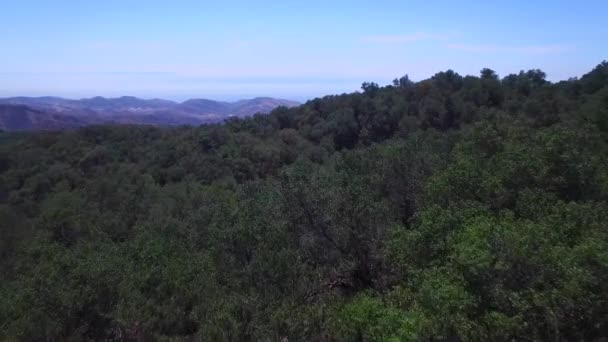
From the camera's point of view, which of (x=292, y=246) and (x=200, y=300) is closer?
(x=200, y=300)

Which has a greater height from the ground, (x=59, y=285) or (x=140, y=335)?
(x=59, y=285)

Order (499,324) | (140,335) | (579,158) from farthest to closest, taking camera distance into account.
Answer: (579,158)
(140,335)
(499,324)

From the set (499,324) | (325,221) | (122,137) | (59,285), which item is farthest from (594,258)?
(122,137)

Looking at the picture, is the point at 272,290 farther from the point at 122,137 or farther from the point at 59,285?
the point at 122,137

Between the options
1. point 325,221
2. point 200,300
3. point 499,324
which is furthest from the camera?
point 325,221

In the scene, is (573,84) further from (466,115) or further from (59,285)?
(59,285)

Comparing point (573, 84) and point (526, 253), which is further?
→ point (573, 84)

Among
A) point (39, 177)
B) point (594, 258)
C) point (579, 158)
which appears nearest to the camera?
point (594, 258)

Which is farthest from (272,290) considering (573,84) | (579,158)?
(573,84)

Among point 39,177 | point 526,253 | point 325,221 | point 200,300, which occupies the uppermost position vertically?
point 526,253
